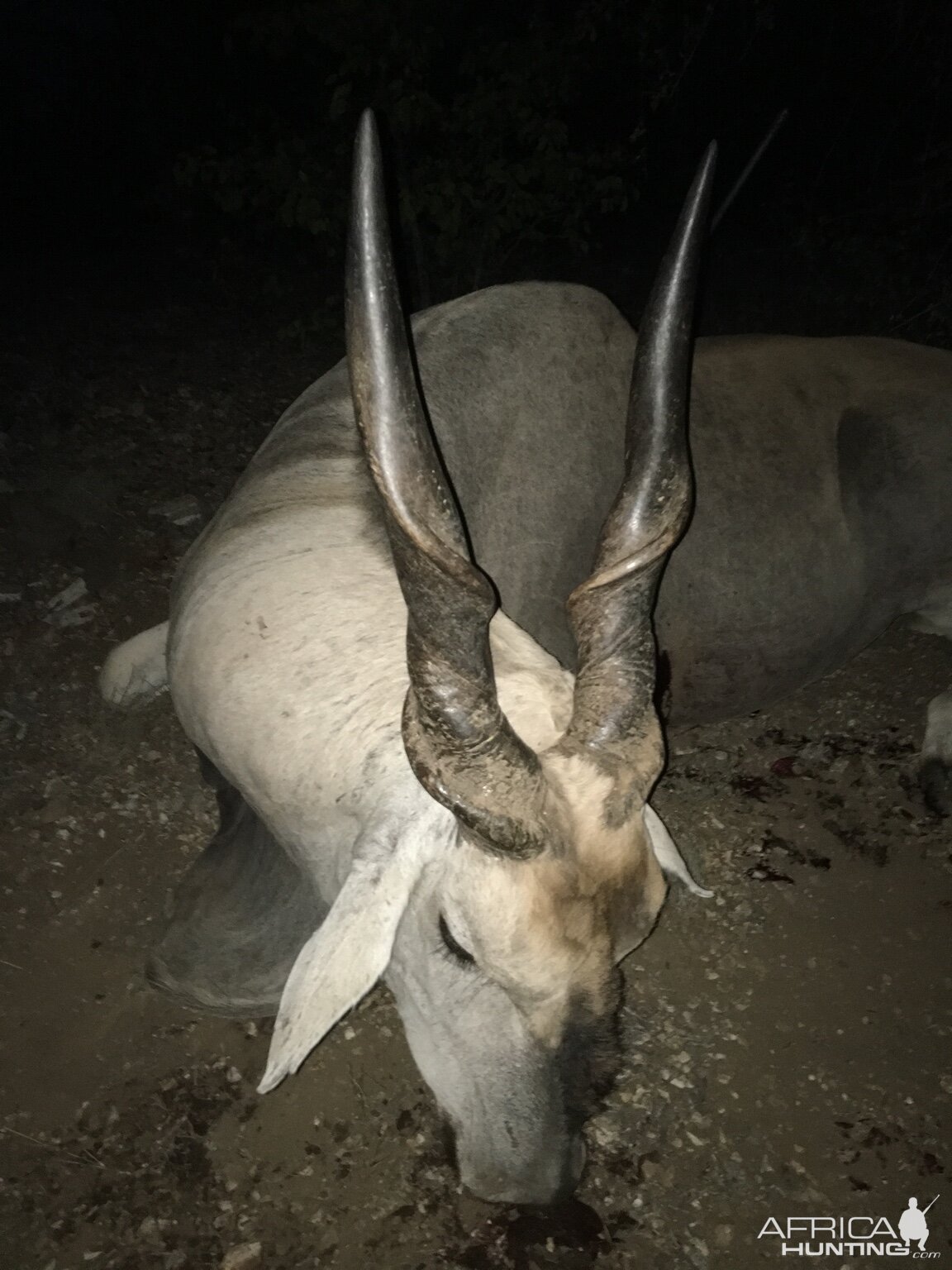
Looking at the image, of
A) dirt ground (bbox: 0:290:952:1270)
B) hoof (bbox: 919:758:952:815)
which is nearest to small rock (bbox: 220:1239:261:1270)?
dirt ground (bbox: 0:290:952:1270)

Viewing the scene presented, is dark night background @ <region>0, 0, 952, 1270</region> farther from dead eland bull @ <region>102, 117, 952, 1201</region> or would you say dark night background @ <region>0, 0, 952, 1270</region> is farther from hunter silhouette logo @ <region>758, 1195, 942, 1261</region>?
dead eland bull @ <region>102, 117, 952, 1201</region>

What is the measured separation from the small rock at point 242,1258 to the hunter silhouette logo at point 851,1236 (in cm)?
147

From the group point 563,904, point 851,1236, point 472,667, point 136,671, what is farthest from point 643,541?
point 136,671

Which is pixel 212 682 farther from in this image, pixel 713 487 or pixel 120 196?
pixel 120 196

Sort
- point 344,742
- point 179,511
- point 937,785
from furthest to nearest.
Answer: point 179,511
point 937,785
point 344,742

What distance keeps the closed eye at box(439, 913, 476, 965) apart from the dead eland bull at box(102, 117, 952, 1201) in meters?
0.01

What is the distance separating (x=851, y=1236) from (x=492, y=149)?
6.48 metres

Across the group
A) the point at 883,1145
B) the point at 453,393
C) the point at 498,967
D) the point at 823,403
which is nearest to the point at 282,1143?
the point at 498,967

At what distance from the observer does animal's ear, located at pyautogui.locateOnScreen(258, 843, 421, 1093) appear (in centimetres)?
218

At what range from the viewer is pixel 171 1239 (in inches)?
110

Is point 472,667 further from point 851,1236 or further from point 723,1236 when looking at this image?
point 851,1236

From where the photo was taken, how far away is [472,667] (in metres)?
2.09

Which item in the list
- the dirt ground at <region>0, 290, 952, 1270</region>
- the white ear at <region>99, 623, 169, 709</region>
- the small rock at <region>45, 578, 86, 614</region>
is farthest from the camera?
the small rock at <region>45, 578, 86, 614</region>

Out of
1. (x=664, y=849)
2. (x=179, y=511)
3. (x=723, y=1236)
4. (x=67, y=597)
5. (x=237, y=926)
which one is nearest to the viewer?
(x=664, y=849)
